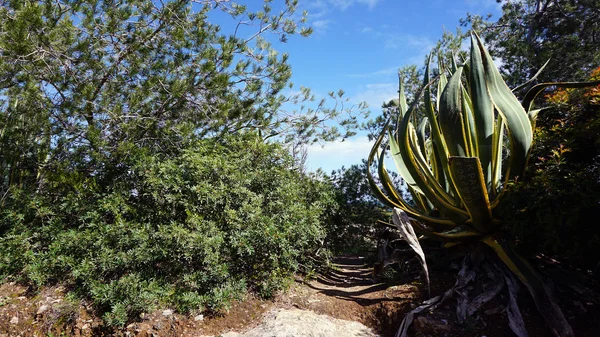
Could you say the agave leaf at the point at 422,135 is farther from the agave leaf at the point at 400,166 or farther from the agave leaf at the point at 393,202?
the agave leaf at the point at 393,202

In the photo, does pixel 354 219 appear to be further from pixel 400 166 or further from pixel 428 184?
pixel 428 184

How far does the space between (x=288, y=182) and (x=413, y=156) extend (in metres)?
1.47

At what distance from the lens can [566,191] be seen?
2539mm

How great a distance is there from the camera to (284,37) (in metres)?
5.11

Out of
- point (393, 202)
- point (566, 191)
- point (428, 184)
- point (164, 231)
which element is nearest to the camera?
point (566, 191)

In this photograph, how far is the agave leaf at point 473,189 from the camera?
9.20 feet

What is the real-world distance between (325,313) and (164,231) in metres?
1.59

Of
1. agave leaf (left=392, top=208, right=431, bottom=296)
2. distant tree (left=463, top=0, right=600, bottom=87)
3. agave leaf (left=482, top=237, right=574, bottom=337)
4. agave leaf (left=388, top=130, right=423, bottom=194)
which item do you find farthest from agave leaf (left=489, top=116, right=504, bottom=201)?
distant tree (left=463, top=0, right=600, bottom=87)

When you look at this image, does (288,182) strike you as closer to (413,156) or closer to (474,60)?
(413,156)

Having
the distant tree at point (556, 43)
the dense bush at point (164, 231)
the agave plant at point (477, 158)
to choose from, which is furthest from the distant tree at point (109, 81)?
the distant tree at point (556, 43)

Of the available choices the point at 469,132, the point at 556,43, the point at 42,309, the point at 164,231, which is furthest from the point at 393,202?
the point at 556,43

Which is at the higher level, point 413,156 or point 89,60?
point 89,60

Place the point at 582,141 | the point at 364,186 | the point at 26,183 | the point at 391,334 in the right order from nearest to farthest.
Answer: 1. the point at 582,141
2. the point at 391,334
3. the point at 26,183
4. the point at 364,186

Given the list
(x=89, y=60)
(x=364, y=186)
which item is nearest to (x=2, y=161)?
(x=89, y=60)
